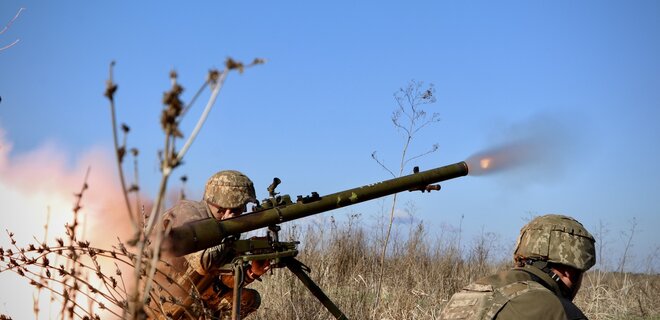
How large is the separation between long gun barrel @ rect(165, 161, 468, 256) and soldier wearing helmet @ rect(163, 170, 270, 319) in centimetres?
22

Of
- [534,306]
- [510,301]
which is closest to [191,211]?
[510,301]

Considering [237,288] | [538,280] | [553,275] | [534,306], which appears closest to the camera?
[534,306]

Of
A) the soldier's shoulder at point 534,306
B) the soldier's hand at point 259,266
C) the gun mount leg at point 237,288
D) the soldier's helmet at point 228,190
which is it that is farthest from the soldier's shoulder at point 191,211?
the soldier's shoulder at point 534,306

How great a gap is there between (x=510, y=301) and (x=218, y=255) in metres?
2.17

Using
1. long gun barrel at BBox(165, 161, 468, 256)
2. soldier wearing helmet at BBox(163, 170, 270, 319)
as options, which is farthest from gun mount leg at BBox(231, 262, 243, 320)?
long gun barrel at BBox(165, 161, 468, 256)

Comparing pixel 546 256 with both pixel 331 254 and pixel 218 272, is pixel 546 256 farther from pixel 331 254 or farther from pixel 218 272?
pixel 331 254

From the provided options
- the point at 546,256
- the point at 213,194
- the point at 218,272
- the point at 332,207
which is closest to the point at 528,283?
the point at 546,256

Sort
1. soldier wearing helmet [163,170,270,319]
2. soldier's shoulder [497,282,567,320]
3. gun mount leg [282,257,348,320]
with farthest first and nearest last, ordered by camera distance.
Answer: gun mount leg [282,257,348,320] < soldier wearing helmet [163,170,270,319] < soldier's shoulder [497,282,567,320]

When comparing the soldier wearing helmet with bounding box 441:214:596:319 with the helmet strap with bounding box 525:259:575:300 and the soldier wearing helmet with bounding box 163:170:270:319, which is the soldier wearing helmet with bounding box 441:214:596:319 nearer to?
the helmet strap with bounding box 525:259:575:300

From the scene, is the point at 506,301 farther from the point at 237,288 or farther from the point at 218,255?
the point at 218,255

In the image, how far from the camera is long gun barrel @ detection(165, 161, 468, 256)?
3963 millimetres

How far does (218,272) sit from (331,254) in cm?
495

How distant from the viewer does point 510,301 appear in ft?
10.3

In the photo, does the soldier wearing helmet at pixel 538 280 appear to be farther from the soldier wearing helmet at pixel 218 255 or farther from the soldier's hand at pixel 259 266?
the soldier wearing helmet at pixel 218 255
